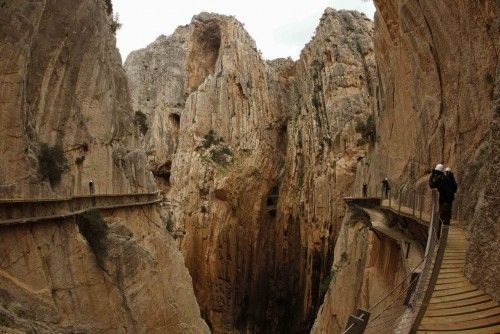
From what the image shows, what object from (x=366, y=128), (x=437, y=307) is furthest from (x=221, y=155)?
(x=437, y=307)

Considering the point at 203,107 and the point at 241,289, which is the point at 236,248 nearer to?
the point at 241,289

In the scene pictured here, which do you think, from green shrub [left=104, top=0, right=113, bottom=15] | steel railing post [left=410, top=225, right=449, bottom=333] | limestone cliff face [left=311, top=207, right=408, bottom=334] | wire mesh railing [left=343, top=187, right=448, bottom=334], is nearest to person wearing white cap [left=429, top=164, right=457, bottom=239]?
wire mesh railing [left=343, top=187, right=448, bottom=334]

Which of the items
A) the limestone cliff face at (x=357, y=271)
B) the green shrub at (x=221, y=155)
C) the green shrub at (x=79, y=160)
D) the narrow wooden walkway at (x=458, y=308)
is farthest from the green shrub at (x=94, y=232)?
the green shrub at (x=221, y=155)

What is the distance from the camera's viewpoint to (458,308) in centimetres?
634

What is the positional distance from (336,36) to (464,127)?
30700 mm

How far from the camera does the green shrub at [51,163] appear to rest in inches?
639

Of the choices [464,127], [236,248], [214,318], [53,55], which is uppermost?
[53,55]

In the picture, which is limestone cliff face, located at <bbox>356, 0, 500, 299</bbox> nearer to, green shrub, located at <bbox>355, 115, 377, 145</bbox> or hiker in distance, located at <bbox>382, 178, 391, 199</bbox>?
hiker in distance, located at <bbox>382, 178, 391, 199</bbox>

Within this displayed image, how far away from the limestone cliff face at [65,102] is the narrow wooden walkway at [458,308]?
11.7 m

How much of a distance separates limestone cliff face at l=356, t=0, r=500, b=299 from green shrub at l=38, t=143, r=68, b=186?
12.4 m

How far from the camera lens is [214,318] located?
40125 millimetres

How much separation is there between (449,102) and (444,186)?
637 centimetres

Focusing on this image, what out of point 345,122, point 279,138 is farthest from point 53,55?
point 279,138

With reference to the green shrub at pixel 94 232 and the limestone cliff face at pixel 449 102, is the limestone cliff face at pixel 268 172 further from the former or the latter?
the green shrub at pixel 94 232
